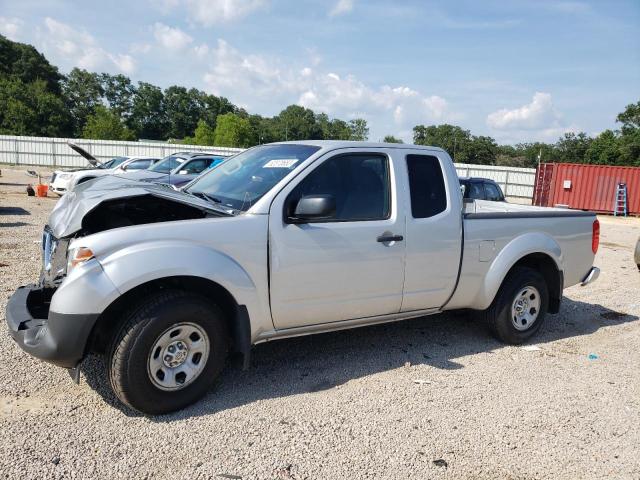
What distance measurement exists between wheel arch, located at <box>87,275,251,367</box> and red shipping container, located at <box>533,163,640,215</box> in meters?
25.8

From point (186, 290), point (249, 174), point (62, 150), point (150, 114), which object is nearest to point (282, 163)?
point (249, 174)

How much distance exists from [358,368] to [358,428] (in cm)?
104

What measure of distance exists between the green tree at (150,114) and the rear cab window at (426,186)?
106 m

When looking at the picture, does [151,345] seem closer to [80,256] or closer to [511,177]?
[80,256]

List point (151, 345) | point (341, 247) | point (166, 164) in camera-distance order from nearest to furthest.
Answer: point (151, 345)
point (341, 247)
point (166, 164)

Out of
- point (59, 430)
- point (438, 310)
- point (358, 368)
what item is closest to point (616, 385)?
point (438, 310)

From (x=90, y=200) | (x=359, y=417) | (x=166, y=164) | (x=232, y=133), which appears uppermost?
(x=232, y=133)

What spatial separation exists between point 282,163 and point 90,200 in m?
1.48

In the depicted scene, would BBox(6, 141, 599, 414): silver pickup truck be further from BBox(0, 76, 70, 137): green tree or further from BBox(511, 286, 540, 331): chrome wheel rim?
BBox(0, 76, 70, 137): green tree

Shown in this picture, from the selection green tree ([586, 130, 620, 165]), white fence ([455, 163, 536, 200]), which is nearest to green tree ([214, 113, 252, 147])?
white fence ([455, 163, 536, 200])

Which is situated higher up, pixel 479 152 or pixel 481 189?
pixel 479 152

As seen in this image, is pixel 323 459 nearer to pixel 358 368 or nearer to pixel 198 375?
pixel 198 375

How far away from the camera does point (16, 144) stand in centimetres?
4100

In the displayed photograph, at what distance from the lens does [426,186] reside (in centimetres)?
472
